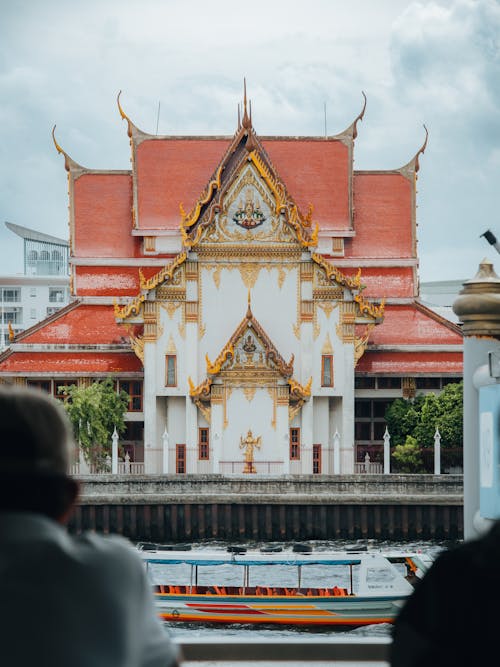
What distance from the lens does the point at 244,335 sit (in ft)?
146

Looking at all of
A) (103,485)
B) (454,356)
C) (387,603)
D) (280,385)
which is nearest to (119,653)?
(387,603)

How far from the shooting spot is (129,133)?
52.3 m

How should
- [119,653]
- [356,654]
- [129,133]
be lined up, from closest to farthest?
[119,653] < [356,654] < [129,133]

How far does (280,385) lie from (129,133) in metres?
12.6

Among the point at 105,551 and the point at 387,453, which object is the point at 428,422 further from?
the point at 105,551

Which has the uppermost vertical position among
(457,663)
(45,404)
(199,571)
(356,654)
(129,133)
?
(129,133)

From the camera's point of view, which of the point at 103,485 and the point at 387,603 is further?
the point at 103,485

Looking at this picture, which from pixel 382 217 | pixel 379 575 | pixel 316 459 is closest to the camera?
pixel 379 575

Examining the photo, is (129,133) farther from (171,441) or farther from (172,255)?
(171,441)

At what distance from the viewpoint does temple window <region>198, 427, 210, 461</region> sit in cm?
4512

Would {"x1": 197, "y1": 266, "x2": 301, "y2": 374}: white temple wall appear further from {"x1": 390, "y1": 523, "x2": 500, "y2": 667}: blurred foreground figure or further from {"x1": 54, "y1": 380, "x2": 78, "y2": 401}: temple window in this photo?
{"x1": 390, "y1": 523, "x2": 500, "y2": 667}: blurred foreground figure

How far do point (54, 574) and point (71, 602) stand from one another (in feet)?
0.25

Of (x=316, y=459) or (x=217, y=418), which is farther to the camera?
(x=316, y=459)

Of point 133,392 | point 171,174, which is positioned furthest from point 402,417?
point 171,174
